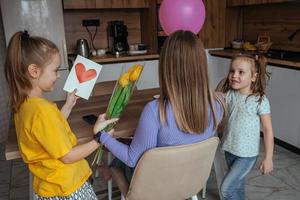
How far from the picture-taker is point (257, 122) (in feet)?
4.85

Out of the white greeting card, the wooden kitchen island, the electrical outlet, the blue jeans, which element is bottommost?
the blue jeans

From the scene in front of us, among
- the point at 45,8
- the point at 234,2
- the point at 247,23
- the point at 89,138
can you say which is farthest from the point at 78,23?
the point at 89,138

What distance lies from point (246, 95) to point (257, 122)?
147mm

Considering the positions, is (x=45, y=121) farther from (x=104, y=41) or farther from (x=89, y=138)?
(x=104, y=41)

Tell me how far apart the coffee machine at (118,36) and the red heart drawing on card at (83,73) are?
2.34m

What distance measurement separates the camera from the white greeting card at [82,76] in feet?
4.22

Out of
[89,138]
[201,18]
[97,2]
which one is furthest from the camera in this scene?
[97,2]

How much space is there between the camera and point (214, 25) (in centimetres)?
363

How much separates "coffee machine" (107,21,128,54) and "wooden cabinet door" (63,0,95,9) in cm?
40

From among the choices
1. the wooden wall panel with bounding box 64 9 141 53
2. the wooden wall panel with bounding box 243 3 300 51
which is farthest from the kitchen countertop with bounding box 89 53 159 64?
the wooden wall panel with bounding box 243 3 300 51

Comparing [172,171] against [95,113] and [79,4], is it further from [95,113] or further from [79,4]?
[79,4]

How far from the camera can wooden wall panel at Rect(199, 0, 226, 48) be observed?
140 inches

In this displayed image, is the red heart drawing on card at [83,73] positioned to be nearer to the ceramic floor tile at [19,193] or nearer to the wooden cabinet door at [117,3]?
the ceramic floor tile at [19,193]

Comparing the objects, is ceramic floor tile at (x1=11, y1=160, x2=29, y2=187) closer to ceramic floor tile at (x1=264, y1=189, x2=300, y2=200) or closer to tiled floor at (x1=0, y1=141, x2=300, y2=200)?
tiled floor at (x1=0, y1=141, x2=300, y2=200)
